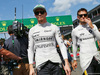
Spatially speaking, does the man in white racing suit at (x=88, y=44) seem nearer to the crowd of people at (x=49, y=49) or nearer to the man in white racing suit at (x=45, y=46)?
the crowd of people at (x=49, y=49)

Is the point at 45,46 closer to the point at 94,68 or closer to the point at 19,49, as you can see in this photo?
the point at 94,68

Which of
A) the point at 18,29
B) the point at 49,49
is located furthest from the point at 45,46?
the point at 18,29

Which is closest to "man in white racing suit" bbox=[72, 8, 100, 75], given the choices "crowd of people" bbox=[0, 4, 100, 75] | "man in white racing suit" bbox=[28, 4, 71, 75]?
"crowd of people" bbox=[0, 4, 100, 75]

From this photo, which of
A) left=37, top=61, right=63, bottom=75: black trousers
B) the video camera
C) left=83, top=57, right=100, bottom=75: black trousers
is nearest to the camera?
left=37, top=61, right=63, bottom=75: black trousers

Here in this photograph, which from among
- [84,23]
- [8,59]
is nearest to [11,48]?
[8,59]

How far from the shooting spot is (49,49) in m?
2.08

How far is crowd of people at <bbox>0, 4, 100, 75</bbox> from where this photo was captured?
206 centimetres

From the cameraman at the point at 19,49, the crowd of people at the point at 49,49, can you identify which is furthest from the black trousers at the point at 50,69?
the cameraman at the point at 19,49

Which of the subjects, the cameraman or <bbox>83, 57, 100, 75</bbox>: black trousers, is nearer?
<bbox>83, 57, 100, 75</bbox>: black trousers

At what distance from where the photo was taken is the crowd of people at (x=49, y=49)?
206cm

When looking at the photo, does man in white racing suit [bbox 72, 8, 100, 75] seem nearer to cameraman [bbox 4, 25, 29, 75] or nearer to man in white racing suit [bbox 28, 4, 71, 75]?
man in white racing suit [bbox 28, 4, 71, 75]

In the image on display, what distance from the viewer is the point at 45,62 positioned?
2.05 m

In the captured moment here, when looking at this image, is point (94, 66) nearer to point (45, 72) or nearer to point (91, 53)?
point (91, 53)

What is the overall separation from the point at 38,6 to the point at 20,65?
1780 millimetres
